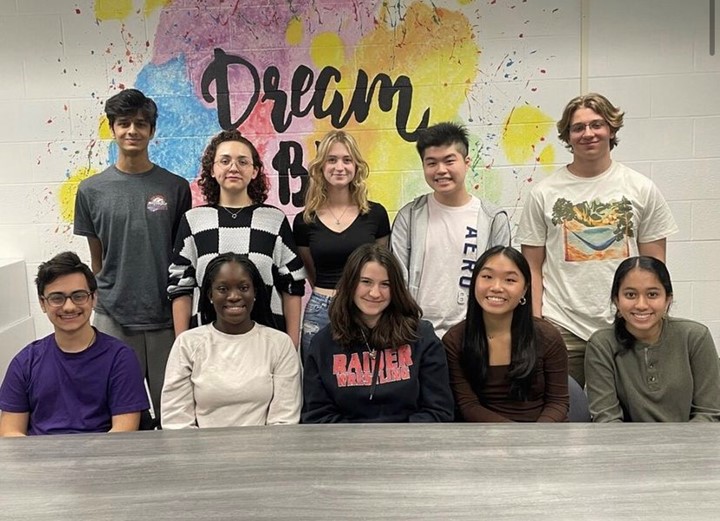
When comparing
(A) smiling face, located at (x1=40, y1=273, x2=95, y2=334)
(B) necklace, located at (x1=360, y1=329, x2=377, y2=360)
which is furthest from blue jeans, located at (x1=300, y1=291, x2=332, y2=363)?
(A) smiling face, located at (x1=40, y1=273, x2=95, y2=334)

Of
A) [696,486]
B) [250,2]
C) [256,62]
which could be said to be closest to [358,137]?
[256,62]

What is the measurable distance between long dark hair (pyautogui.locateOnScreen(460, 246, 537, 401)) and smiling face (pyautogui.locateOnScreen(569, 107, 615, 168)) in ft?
1.79

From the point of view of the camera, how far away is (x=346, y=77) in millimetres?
3330

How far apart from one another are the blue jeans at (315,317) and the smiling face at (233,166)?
50 cm

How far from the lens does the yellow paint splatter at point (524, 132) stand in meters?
3.31

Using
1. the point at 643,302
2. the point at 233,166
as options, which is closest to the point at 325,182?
the point at 233,166

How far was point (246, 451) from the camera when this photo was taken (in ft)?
4.75

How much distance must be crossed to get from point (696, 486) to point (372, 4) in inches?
105

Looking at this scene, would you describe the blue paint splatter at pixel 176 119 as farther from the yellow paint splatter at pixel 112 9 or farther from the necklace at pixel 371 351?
the necklace at pixel 371 351

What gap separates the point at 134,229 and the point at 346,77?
4.34 ft

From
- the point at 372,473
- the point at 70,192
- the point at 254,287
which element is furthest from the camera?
the point at 70,192

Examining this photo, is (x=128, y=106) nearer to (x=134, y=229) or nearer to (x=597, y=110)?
(x=134, y=229)

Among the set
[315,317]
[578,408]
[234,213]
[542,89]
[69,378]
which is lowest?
[578,408]

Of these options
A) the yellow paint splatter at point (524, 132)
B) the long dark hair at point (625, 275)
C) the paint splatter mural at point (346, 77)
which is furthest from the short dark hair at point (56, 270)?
the yellow paint splatter at point (524, 132)
